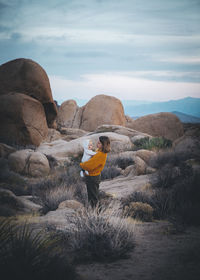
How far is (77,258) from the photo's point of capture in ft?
13.1

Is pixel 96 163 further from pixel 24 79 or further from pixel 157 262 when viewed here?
pixel 24 79

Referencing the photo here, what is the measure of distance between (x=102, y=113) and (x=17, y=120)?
11338mm

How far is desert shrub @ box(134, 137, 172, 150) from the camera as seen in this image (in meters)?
15.9

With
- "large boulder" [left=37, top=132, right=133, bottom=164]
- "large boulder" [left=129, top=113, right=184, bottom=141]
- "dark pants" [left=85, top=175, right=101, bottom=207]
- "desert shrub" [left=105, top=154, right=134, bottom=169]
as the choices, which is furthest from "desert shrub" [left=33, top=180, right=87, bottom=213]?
"large boulder" [left=129, top=113, right=184, bottom=141]

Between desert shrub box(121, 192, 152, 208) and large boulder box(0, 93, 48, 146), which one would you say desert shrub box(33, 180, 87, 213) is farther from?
large boulder box(0, 93, 48, 146)

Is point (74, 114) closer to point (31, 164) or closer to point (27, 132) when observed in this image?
point (27, 132)

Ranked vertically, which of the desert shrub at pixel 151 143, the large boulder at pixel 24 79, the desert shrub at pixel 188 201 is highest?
the large boulder at pixel 24 79

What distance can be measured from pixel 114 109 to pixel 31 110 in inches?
428

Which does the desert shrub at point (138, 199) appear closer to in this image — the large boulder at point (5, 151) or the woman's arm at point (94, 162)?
the woman's arm at point (94, 162)

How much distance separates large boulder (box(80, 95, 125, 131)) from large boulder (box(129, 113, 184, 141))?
11.5ft

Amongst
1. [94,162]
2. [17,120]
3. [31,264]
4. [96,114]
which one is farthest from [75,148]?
[31,264]

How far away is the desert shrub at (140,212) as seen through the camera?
20.0ft

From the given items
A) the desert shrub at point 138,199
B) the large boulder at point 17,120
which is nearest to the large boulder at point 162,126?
the large boulder at point 17,120

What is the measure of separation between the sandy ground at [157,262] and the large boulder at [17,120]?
48.4 feet
